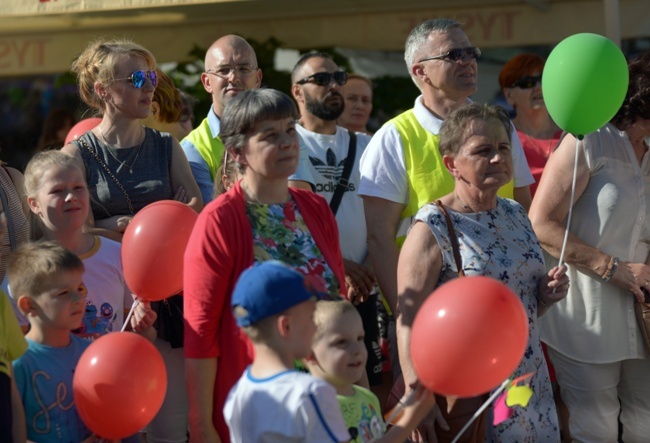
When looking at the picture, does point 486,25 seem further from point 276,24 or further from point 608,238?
point 608,238

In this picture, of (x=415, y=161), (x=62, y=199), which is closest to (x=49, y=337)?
(x=62, y=199)

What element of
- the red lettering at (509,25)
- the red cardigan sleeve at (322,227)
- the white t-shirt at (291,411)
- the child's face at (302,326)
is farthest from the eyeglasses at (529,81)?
the white t-shirt at (291,411)

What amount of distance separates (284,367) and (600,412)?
2236 mm

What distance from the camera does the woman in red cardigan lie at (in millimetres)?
3598

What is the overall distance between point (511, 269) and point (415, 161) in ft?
2.73

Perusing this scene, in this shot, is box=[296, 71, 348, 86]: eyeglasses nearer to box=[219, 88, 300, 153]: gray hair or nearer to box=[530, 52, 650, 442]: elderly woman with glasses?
box=[530, 52, 650, 442]: elderly woman with glasses

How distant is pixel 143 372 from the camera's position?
360 centimetres

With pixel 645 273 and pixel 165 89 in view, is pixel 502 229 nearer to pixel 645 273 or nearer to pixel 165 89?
pixel 645 273

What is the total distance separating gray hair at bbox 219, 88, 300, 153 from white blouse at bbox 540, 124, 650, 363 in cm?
169

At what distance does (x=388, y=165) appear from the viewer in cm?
477

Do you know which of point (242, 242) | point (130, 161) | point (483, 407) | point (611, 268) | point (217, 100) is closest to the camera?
point (483, 407)

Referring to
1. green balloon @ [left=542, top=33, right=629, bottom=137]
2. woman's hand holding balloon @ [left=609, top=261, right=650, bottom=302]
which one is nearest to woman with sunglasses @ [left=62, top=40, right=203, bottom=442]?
green balloon @ [left=542, top=33, right=629, bottom=137]

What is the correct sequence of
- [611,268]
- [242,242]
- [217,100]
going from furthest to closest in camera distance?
[217,100]
[611,268]
[242,242]

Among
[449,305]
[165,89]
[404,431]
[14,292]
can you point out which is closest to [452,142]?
[449,305]
